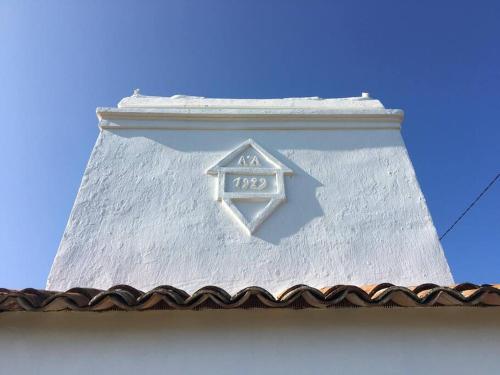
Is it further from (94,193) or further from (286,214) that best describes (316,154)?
(94,193)

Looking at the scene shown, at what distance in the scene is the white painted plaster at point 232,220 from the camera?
3.54 m

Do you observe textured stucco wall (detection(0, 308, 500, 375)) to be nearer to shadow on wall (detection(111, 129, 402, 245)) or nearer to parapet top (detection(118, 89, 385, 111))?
shadow on wall (detection(111, 129, 402, 245))

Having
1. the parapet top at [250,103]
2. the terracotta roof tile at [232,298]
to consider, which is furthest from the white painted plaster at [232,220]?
the terracotta roof tile at [232,298]

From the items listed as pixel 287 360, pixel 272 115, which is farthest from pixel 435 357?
pixel 272 115

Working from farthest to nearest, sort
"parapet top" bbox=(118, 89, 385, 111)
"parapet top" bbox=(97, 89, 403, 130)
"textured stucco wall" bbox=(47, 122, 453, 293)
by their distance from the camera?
"parapet top" bbox=(118, 89, 385, 111)
"parapet top" bbox=(97, 89, 403, 130)
"textured stucco wall" bbox=(47, 122, 453, 293)

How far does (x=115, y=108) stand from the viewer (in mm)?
4680

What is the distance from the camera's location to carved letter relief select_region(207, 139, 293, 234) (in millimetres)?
3943

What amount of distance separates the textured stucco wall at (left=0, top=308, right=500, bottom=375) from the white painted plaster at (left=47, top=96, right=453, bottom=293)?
76 centimetres

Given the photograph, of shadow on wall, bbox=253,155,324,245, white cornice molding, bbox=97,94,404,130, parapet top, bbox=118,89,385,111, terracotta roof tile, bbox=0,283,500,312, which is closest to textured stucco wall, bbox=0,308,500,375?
terracotta roof tile, bbox=0,283,500,312

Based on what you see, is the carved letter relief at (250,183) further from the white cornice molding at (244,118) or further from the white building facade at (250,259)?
the white cornice molding at (244,118)

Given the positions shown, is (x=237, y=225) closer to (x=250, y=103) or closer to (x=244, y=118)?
(x=244, y=118)

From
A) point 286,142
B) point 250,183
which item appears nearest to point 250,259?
point 250,183

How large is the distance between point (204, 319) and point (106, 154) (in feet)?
8.18

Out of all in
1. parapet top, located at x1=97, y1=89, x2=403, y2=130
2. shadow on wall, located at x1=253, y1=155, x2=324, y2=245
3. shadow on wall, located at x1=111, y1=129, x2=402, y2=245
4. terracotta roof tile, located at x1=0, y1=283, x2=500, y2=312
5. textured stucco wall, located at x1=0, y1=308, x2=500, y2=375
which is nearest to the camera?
terracotta roof tile, located at x1=0, y1=283, x2=500, y2=312
